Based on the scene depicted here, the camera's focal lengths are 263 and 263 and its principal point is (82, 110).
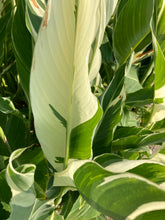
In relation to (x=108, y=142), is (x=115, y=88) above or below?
above

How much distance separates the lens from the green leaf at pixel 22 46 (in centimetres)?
63

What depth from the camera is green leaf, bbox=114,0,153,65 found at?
2.18 feet

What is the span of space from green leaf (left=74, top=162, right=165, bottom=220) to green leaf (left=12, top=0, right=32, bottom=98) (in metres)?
0.33

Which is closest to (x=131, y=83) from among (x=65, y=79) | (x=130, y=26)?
(x=130, y=26)

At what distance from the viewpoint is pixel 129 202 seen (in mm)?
298

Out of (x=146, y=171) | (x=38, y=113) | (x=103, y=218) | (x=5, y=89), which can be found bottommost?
(x=103, y=218)

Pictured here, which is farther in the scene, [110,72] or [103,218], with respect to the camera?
[110,72]

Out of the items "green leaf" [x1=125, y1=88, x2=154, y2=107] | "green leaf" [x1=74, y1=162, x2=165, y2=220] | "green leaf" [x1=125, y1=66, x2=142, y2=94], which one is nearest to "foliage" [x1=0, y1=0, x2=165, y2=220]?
"green leaf" [x1=74, y1=162, x2=165, y2=220]

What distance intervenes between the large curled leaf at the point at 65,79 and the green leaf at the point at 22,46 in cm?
24

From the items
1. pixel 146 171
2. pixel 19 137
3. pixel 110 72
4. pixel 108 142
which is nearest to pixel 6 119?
pixel 19 137

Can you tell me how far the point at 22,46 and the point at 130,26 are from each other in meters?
0.29

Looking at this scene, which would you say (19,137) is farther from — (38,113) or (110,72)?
(110,72)

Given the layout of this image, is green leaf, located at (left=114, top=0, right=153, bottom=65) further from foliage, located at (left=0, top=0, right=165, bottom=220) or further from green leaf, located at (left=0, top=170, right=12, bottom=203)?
green leaf, located at (left=0, top=170, right=12, bottom=203)

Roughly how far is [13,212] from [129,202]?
197 mm
